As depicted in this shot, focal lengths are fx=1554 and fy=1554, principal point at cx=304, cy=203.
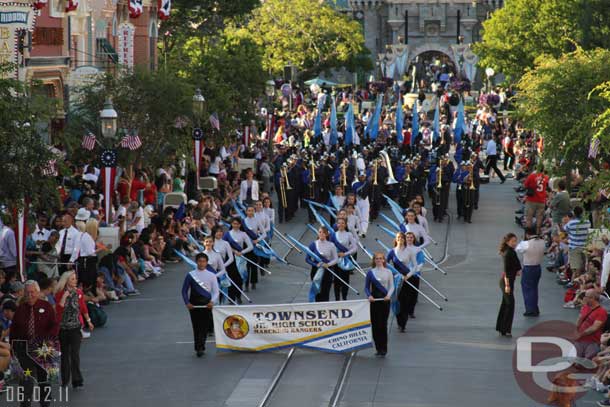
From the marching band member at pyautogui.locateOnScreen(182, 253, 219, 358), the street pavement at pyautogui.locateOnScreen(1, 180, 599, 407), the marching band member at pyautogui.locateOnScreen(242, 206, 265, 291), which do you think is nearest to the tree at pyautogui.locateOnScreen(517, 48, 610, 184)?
the street pavement at pyautogui.locateOnScreen(1, 180, 599, 407)

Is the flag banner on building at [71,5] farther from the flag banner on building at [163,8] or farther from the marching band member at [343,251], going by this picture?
the marching band member at [343,251]

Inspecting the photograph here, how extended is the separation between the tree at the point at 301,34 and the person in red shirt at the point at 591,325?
212 feet

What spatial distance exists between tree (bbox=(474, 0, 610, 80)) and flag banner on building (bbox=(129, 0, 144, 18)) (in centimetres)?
2003

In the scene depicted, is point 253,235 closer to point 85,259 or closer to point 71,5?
point 85,259

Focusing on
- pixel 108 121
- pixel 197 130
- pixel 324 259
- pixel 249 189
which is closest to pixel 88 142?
pixel 108 121

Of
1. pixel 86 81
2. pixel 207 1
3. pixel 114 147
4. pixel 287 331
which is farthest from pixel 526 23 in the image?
pixel 287 331

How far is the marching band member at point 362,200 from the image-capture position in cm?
3547

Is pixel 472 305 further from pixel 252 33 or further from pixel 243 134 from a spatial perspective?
pixel 252 33

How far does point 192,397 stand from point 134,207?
1247cm

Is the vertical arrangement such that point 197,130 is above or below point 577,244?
above

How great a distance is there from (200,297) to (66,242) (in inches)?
184

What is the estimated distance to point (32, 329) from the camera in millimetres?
18656

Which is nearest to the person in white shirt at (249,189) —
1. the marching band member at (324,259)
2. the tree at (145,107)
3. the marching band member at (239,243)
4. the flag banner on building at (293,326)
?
the tree at (145,107)

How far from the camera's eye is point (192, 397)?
775 inches
